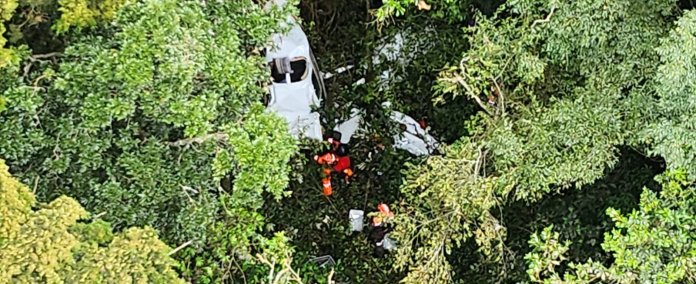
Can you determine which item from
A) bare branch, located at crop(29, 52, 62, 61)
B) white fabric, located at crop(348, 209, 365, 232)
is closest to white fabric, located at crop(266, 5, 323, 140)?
white fabric, located at crop(348, 209, 365, 232)

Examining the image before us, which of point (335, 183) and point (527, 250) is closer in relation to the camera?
point (527, 250)

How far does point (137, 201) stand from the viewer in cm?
371

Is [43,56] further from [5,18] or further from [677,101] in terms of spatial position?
[677,101]

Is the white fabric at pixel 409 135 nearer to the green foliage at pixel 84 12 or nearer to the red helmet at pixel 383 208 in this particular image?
the red helmet at pixel 383 208

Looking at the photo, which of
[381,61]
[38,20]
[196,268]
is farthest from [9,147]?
[381,61]

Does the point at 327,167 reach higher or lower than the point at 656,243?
lower

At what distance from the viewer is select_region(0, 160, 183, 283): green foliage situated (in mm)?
2762

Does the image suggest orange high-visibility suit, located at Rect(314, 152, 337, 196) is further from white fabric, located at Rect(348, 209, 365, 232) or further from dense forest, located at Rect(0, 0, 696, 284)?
dense forest, located at Rect(0, 0, 696, 284)

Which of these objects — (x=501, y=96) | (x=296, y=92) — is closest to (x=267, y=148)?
(x=501, y=96)

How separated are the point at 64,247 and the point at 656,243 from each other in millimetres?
2686

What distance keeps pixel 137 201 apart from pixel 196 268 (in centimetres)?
95

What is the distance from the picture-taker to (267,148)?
12.0 feet

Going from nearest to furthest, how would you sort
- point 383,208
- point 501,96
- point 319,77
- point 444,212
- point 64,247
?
point 64,247
point 501,96
point 444,212
point 383,208
point 319,77

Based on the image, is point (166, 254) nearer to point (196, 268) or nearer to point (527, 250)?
point (196, 268)
